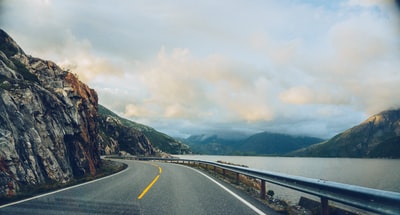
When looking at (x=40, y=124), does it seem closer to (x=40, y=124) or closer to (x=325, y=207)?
(x=40, y=124)

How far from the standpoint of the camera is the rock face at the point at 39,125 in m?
14.2

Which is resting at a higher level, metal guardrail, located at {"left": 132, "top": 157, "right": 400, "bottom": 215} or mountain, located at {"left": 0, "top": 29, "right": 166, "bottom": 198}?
mountain, located at {"left": 0, "top": 29, "right": 166, "bottom": 198}

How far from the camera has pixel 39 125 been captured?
19547 mm

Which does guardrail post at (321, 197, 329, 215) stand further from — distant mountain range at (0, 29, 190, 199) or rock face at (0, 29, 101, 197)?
rock face at (0, 29, 101, 197)

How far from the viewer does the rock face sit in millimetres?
A: 14164

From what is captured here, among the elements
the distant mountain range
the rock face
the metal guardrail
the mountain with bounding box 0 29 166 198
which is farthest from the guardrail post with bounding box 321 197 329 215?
the rock face

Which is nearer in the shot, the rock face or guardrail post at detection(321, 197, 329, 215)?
guardrail post at detection(321, 197, 329, 215)

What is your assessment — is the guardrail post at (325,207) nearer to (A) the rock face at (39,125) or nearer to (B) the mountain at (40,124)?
(B) the mountain at (40,124)

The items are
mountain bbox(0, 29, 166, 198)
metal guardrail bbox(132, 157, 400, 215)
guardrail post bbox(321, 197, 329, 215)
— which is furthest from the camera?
mountain bbox(0, 29, 166, 198)

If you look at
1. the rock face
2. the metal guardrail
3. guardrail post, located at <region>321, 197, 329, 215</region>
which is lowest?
guardrail post, located at <region>321, 197, 329, 215</region>

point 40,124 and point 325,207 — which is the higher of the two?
point 40,124

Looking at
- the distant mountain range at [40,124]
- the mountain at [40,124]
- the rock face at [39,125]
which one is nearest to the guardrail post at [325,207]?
the distant mountain range at [40,124]

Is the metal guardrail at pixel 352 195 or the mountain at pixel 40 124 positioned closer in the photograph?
the metal guardrail at pixel 352 195

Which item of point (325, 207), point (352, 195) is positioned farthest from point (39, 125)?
point (352, 195)
